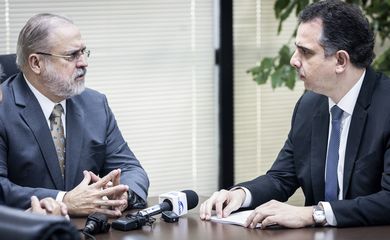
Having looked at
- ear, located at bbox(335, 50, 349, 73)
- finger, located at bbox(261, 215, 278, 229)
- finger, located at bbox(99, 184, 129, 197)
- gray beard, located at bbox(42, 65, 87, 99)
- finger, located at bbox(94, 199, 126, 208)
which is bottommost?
finger, located at bbox(94, 199, 126, 208)

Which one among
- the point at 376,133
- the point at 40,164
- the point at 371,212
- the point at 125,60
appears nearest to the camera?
the point at 371,212

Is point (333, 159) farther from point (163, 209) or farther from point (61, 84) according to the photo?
point (61, 84)

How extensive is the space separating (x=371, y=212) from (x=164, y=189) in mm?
2354

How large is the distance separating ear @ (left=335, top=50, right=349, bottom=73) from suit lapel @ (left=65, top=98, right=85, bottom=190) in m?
1.09

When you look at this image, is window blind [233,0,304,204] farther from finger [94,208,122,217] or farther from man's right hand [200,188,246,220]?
finger [94,208,122,217]

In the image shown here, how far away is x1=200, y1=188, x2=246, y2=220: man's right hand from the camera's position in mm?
2678

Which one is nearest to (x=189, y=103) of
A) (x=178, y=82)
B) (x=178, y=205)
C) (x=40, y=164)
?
(x=178, y=82)

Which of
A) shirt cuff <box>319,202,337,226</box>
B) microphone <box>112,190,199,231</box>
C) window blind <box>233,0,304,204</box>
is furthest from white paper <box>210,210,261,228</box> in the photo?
window blind <box>233,0,304,204</box>

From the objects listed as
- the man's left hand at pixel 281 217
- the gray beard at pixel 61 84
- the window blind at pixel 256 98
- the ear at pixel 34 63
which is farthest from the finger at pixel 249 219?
the window blind at pixel 256 98

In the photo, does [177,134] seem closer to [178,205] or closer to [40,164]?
[40,164]

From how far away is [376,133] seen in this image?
2.73m

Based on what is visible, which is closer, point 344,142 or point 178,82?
point 344,142

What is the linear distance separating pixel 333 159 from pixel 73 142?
1057 millimetres

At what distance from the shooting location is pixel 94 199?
279 cm
